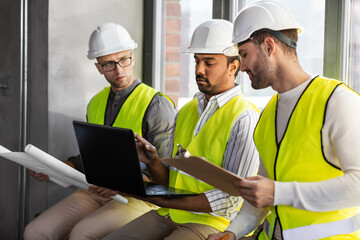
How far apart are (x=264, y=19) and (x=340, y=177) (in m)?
0.54

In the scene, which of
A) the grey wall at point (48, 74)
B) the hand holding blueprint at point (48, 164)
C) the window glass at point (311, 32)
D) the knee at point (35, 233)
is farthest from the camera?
the grey wall at point (48, 74)

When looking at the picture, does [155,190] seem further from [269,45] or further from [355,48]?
[355,48]

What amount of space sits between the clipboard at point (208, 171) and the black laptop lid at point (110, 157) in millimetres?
308

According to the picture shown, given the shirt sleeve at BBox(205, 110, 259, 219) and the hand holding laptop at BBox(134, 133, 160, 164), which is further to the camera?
the hand holding laptop at BBox(134, 133, 160, 164)

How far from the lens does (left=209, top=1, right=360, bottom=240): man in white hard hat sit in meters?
1.53

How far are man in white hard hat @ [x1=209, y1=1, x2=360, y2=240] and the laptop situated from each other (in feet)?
1.14

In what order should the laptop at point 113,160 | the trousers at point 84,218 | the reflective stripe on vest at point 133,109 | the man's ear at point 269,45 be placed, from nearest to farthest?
the man's ear at point 269,45, the laptop at point 113,160, the trousers at point 84,218, the reflective stripe on vest at point 133,109

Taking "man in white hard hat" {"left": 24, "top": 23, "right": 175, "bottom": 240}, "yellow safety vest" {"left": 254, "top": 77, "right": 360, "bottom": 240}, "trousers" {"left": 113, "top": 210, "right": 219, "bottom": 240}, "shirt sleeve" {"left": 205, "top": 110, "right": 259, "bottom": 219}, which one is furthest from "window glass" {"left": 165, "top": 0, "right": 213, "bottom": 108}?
"yellow safety vest" {"left": 254, "top": 77, "right": 360, "bottom": 240}

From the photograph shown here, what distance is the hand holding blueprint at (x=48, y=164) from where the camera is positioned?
223 centimetres

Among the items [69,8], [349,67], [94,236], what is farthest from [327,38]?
[69,8]

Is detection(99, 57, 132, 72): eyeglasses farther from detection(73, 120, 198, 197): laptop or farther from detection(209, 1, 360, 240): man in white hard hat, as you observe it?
detection(209, 1, 360, 240): man in white hard hat

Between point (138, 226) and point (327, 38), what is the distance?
109 cm

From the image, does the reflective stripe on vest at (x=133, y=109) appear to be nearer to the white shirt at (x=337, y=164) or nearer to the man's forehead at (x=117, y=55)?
the man's forehead at (x=117, y=55)

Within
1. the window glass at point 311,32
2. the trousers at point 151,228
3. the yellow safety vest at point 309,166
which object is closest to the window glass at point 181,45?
the window glass at point 311,32
